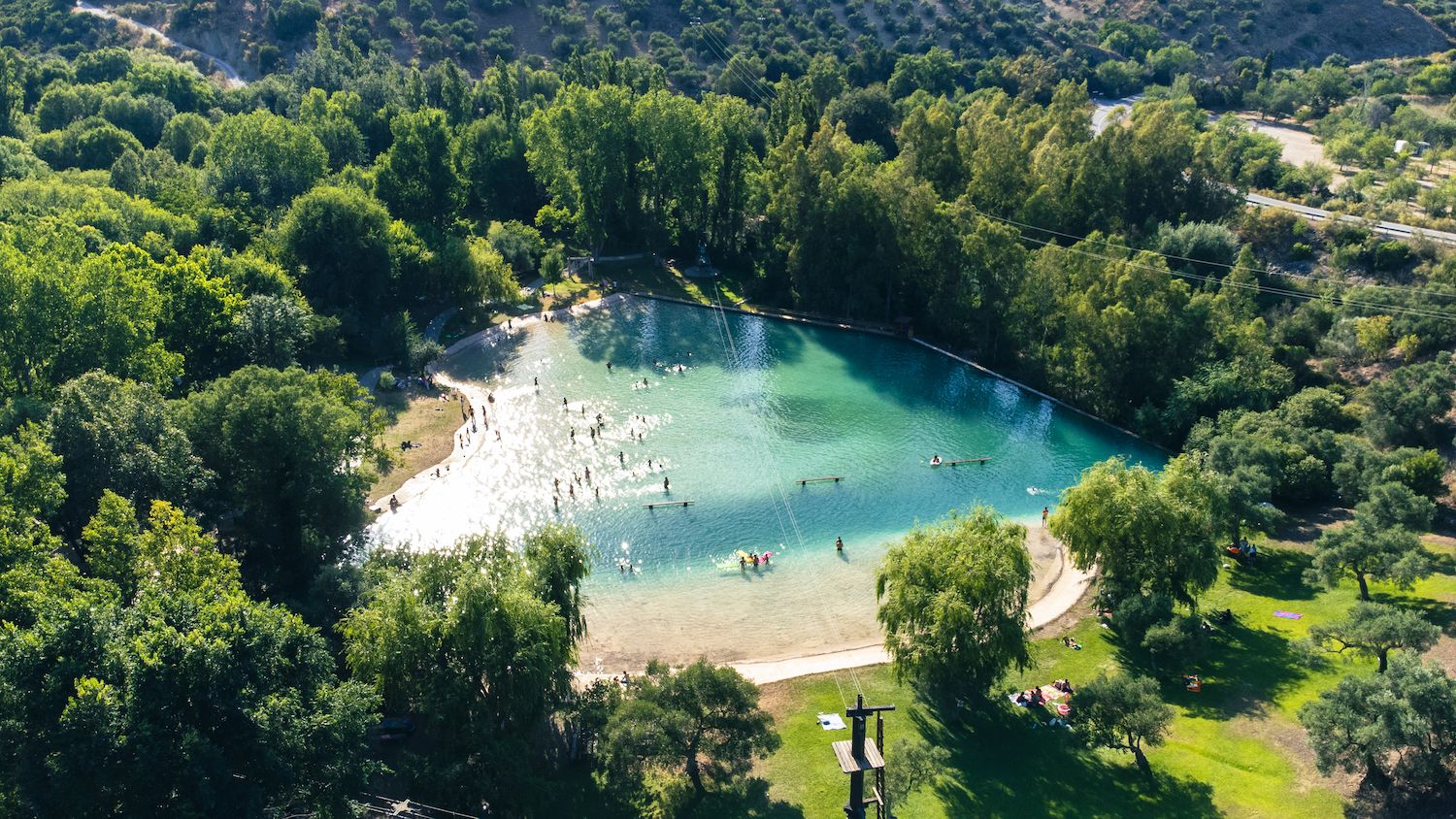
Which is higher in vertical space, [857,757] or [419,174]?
[857,757]

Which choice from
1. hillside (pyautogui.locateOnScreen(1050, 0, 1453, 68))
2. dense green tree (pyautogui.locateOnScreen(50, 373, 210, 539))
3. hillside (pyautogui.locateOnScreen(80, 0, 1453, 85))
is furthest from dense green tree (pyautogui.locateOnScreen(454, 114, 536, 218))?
hillside (pyautogui.locateOnScreen(1050, 0, 1453, 68))

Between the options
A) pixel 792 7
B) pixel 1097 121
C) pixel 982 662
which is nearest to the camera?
pixel 982 662

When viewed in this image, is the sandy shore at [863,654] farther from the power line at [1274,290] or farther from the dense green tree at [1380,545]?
the power line at [1274,290]

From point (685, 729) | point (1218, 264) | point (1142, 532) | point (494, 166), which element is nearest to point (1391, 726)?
point (1142, 532)

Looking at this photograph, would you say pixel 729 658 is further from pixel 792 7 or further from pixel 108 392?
pixel 792 7

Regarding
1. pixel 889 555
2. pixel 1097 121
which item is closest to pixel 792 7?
pixel 1097 121

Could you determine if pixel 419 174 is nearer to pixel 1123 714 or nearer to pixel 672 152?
pixel 672 152

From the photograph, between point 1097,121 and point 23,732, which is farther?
point 1097,121
